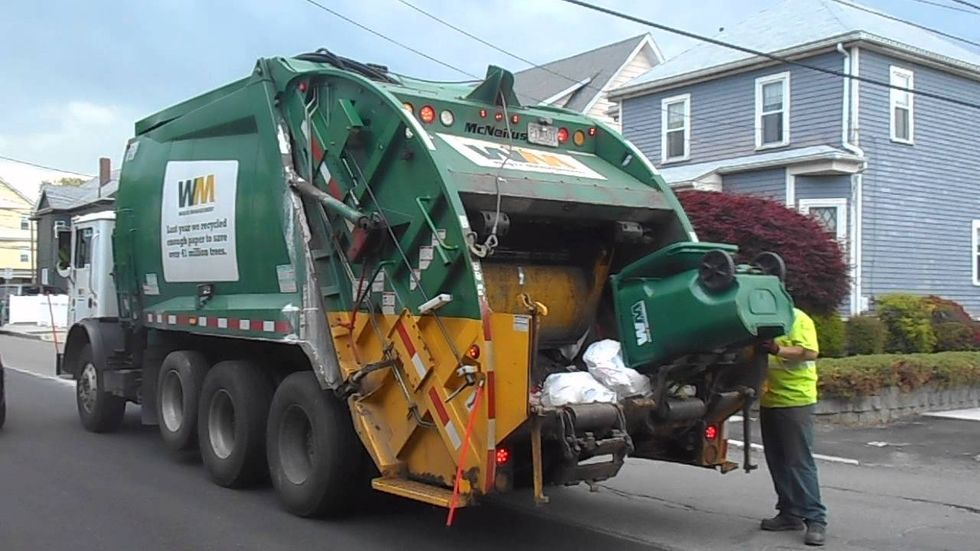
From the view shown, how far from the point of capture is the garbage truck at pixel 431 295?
5.82 m

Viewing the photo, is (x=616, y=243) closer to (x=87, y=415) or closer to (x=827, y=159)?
(x=87, y=415)

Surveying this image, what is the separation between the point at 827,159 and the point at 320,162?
15058 mm

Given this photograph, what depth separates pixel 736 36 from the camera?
2503 centimetres

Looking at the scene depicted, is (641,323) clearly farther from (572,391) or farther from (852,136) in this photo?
(852,136)

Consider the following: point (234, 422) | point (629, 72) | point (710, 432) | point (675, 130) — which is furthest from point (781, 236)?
point (629, 72)

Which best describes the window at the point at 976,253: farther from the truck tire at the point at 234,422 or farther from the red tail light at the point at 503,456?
the red tail light at the point at 503,456

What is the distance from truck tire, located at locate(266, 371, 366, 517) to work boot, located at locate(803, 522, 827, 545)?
2.98 meters

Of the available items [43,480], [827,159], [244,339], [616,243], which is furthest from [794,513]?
[827,159]

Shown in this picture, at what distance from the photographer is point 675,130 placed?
24.8m

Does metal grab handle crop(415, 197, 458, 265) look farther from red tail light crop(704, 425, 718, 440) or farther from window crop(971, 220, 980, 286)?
window crop(971, 220, 980, 286)

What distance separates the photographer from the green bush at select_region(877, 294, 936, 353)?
681 inches

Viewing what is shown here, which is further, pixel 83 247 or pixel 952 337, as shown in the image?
pixel 952 337

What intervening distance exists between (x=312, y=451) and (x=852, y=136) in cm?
1655

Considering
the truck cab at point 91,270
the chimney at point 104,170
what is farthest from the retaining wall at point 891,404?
the chimney at point 104,170
